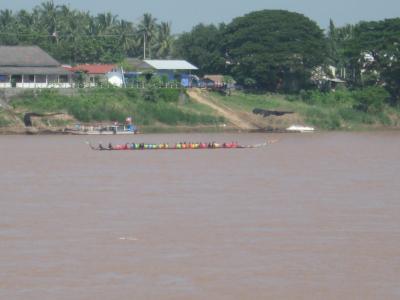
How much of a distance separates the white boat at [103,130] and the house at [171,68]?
44.7ft

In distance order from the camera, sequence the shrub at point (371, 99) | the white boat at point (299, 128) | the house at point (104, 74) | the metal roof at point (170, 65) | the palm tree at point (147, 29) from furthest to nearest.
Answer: the palm tree at point (147, 29) → the metal roof at point (170, 65) → the house at point (104, 74) → the shrub at point (371, 99) → the white boat at point (299, 128)

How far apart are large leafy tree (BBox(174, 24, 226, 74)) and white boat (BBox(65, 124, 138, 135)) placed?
1728 cm

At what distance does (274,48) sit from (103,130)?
56.0ft

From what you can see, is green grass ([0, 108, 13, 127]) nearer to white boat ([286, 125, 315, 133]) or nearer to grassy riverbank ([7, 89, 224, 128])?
grassy riverbank ([7, 89, 224, 128])

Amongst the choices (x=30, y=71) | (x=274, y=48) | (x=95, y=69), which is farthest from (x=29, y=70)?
(x=274, y=48)

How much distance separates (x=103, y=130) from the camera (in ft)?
238

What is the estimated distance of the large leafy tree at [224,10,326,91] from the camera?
84.3 m

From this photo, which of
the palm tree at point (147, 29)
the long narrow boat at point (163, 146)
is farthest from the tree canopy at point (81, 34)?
the long narrow boat at point (163, 146)

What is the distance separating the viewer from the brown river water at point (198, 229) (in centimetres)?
2381

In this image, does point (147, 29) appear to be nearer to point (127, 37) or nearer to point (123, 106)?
point (127, 37)

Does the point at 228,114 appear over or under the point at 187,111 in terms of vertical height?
under

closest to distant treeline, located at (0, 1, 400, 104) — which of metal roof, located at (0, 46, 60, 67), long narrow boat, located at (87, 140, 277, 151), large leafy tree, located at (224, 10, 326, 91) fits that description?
large leafy tree, located at (224, 10, 326, 91)

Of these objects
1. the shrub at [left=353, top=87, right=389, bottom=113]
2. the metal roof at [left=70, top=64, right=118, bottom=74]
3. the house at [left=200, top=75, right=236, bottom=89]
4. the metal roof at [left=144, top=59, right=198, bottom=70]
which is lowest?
the shrub at [left=353, top=87, right=389, bottom=113]

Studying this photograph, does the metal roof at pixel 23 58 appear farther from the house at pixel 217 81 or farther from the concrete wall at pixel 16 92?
the house at pixel 217 81
